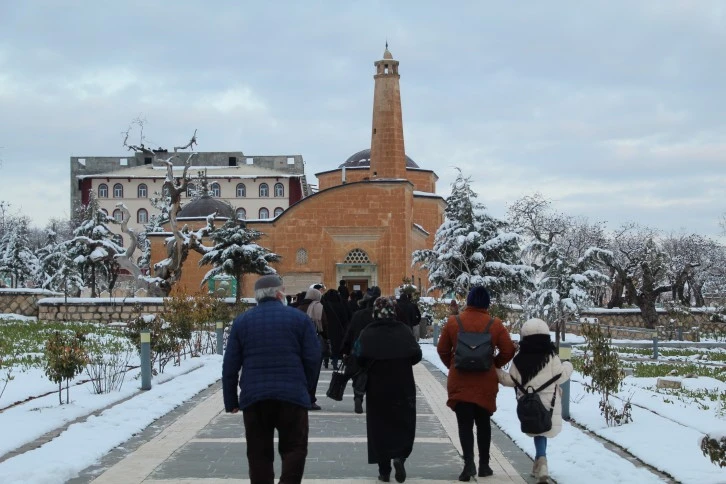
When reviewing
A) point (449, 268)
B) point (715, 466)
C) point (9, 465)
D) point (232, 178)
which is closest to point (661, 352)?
point (449, 268)

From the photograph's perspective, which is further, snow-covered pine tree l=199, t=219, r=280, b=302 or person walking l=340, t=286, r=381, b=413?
snow-covered pine tree l=199, t=219, r=280, b=302

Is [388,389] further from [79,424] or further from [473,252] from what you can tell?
[473,252]

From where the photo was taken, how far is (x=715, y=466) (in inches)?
327

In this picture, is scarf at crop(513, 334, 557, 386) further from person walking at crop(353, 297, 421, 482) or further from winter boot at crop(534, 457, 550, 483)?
person walking at crop(353, 297, 421, 482)

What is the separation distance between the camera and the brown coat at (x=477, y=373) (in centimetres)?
823

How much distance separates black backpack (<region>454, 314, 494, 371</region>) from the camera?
8164mm

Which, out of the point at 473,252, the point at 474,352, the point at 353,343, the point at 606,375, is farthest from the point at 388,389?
the point at 473,252

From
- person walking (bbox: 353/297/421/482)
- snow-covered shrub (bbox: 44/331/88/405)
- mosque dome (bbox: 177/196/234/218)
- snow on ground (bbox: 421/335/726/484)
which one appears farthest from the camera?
mosque dome (bbox: 177/196/234/218)

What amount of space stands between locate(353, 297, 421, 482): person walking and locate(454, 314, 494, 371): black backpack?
0.53 meters

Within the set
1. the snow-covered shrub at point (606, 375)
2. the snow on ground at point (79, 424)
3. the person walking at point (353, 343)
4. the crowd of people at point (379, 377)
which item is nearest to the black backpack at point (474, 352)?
the crowd of people at point (379, 377)

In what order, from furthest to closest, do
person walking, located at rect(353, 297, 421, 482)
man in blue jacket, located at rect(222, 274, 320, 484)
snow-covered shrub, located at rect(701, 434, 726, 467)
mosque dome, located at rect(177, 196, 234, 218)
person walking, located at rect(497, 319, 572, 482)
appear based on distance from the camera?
1. mosque dome, located at rect(177, 196, 234, 218)
2. person walking, located at rect(353, 297, 421, 482)
3. person walking, located at rect(497, 319, 572, 482)
4. man in blue jacket, located at rect(222, 274, 320, 484)
5. snow-covered shrub, located at rect(701, 434, 726, 467)

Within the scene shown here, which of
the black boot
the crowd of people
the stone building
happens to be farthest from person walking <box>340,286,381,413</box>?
the stone building

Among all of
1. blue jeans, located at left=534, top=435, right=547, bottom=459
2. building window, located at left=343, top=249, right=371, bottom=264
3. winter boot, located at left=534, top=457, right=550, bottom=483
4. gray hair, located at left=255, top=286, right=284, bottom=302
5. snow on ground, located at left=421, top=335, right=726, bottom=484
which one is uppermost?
building window, located at left=343, top=249, right=371, bottom=264

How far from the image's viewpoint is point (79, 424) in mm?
10938
